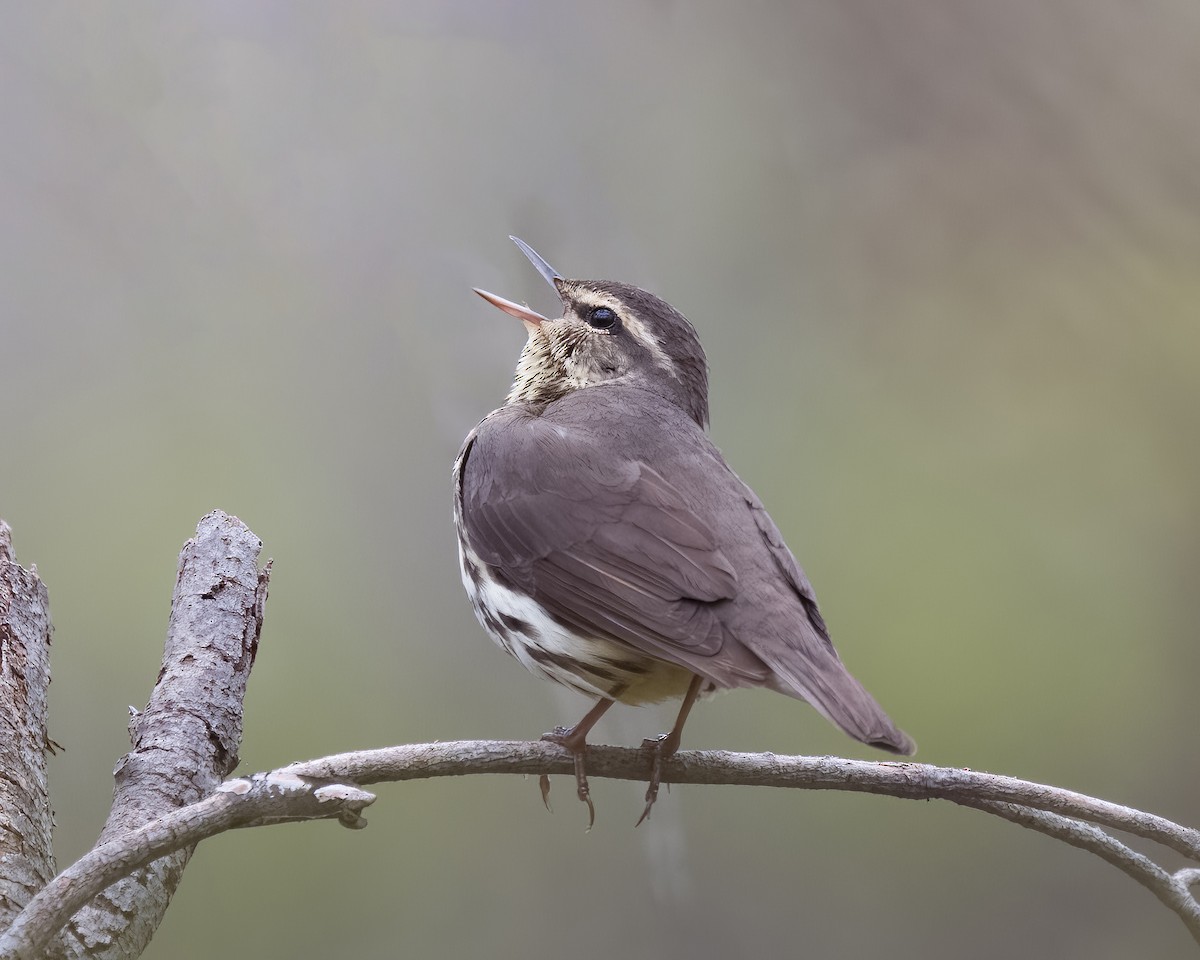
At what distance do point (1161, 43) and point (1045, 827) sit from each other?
353 centimetres

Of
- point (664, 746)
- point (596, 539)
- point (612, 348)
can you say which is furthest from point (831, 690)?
point (612, 348)

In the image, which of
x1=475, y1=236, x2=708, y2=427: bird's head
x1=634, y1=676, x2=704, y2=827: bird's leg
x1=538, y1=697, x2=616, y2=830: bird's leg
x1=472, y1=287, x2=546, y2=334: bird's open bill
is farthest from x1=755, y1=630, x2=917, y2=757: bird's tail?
x1=472, y1=287, x2=546, y2=334: bird's open bill

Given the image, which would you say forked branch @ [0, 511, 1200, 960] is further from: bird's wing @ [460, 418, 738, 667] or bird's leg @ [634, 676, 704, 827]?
bird's wing @ [460, 418, 738, 667]

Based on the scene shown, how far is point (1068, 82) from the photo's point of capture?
500 cm

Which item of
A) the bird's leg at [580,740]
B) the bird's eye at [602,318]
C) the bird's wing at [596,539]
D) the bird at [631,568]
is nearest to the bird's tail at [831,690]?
the bird at [631,568]

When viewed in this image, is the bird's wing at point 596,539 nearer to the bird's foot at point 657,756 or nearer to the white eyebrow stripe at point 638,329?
the bird's foot at point 657,756

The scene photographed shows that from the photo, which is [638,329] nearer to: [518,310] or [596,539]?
[518,310]

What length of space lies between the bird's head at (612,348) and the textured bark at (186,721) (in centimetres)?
120

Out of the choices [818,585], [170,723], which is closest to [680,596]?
[170,723]

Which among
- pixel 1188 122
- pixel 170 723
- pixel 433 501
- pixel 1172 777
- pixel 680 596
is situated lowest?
pixel 1172 777

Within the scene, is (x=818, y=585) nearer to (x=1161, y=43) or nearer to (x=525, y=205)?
(x=525, y=205)

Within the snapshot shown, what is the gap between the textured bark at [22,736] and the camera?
9.04ft

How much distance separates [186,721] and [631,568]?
1.29 meters

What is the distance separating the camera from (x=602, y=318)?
4.34 metres
